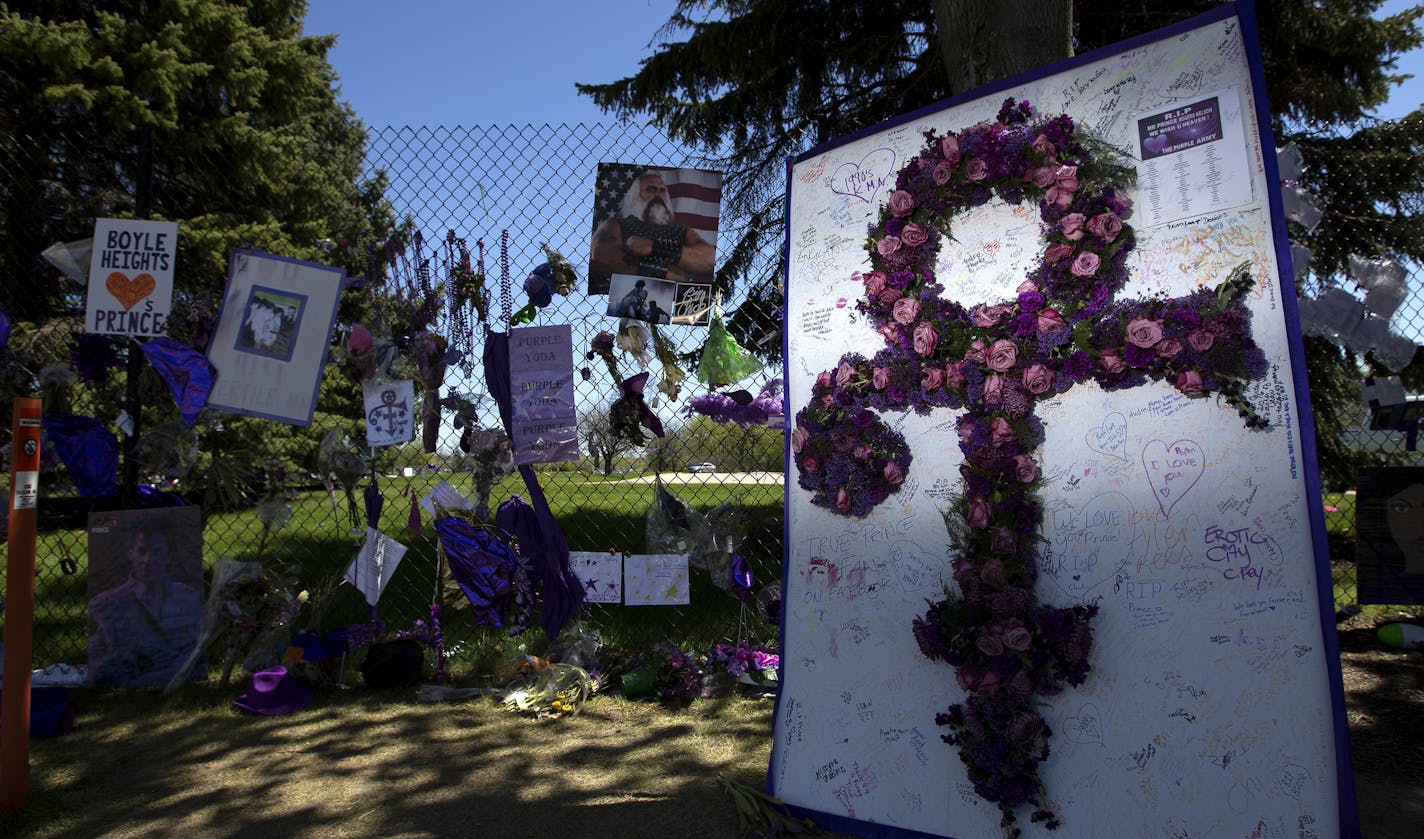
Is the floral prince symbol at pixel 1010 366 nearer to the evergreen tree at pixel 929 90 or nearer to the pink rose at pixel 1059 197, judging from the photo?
the pink rose at pixel 1059 197

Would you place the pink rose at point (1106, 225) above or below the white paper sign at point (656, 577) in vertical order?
above

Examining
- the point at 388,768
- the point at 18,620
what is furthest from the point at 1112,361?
the point at 18,620

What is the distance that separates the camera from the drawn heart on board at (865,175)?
2834 millimetres

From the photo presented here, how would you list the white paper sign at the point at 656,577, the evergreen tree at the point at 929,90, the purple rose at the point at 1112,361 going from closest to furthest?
1. the purple rose at the point at 1112,361
2. the white paper sign at the point at 656,577
3. the evergreen tree at the point at 929,90

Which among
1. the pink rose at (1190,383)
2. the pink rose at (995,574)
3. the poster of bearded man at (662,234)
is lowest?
the pink rose at (995,574)

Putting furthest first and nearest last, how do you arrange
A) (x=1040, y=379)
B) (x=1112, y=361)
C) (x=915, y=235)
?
(x=915, y=235) < (x=1040, y=379) < (x=1112, y=361)

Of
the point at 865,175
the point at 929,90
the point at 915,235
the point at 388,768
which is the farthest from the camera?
the point at 929,90

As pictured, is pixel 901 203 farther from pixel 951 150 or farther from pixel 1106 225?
pixel 1106 225

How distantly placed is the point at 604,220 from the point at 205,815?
285cm

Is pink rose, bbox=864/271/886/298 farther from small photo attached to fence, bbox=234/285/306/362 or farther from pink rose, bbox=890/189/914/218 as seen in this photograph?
small photo attached to fence, bbox=234/285/306/362

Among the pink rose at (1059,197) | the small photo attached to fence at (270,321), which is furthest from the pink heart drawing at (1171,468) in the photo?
the small photo attached to fence at (270,321)

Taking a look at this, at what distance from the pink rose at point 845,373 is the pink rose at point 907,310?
0.22 m

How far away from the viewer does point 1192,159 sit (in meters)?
2.22

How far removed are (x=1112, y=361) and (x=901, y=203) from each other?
32.9 inches
